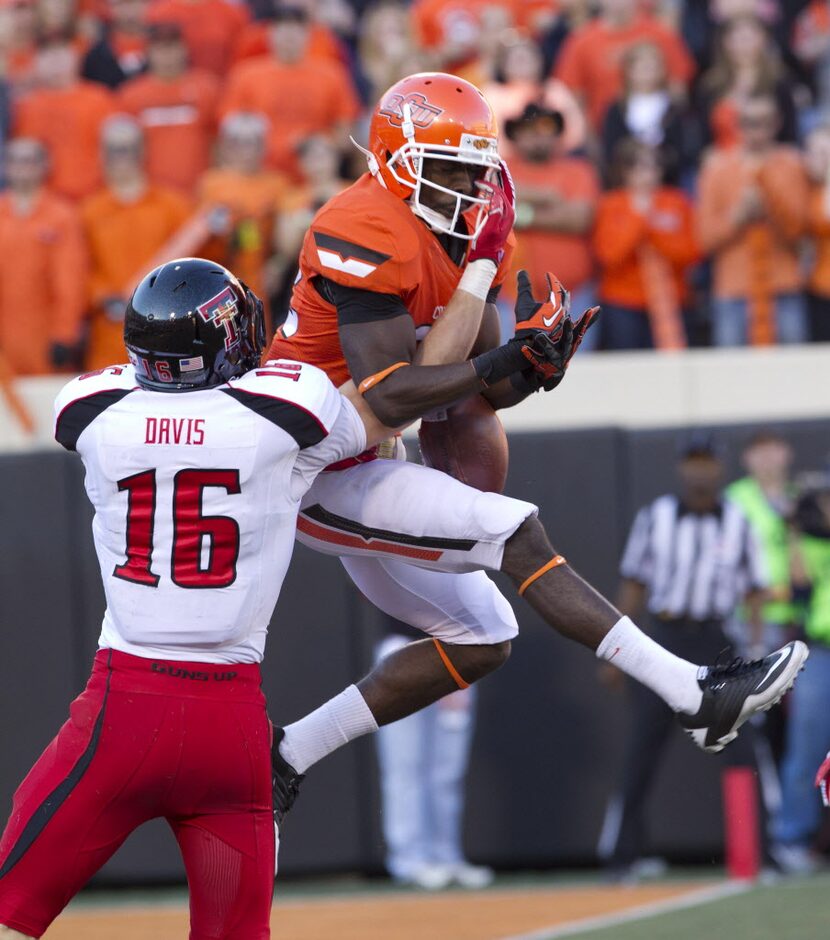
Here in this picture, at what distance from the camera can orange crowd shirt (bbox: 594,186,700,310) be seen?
827 centimetres

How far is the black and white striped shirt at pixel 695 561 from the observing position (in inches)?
301

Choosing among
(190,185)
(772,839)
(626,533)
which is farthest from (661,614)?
(190,185)

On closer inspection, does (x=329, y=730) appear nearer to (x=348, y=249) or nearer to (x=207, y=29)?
(x=348, y=249)

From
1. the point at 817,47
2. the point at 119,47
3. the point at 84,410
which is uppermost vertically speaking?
the point at 817,47

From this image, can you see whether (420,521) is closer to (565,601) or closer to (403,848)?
(565,601)

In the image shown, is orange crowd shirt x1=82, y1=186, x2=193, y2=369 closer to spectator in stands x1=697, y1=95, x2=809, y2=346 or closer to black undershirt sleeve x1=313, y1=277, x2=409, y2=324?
spectator in stands x1=697, y1=95, x2=809, y2=346

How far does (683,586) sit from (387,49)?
3.68m

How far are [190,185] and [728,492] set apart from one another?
10.4 ft

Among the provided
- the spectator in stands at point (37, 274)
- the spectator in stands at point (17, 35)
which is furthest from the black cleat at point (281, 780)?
the spectator in stands at point (17, 35)

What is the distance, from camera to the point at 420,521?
4.04 m

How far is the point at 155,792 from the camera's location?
144 inches

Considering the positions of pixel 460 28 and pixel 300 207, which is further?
pixel 460 28

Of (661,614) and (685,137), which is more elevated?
(685,137)

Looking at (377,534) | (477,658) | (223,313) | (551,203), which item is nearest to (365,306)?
(223,313)
